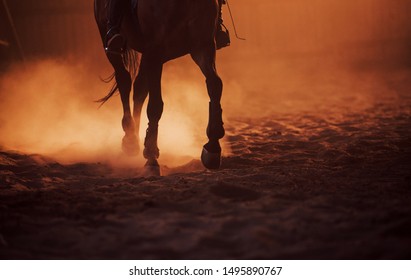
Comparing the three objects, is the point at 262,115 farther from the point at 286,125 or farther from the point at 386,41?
the point at 386,41

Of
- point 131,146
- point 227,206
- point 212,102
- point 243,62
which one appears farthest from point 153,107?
point 243,62

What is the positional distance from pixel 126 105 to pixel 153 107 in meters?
1.18

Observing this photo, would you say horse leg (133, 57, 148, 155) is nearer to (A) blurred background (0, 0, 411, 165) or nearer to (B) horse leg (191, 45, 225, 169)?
(B) horse leg (191, 45, 225, 169)

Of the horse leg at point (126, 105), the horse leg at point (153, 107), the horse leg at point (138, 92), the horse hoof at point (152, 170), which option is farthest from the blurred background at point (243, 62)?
the horse hoof at point (152, 170)

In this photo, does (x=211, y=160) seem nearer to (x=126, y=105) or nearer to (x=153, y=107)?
(x=153, y=107)

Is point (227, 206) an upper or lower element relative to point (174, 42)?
lower

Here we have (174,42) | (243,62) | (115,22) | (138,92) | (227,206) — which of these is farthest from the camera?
(243,62)

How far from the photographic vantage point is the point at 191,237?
122 inches

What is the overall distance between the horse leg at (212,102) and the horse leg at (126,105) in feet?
3.88

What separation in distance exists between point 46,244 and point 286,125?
4831 mm

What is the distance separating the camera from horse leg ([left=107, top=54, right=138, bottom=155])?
5727mm

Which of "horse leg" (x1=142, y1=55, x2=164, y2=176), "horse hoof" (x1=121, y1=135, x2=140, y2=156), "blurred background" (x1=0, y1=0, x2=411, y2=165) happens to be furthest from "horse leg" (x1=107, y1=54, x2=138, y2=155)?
"blurred background" (x1=0, y1=0, x2=411, y2=165)

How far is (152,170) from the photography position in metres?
4.96

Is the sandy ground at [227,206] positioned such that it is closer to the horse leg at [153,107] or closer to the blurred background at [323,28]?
the horse leg at [153,107]
